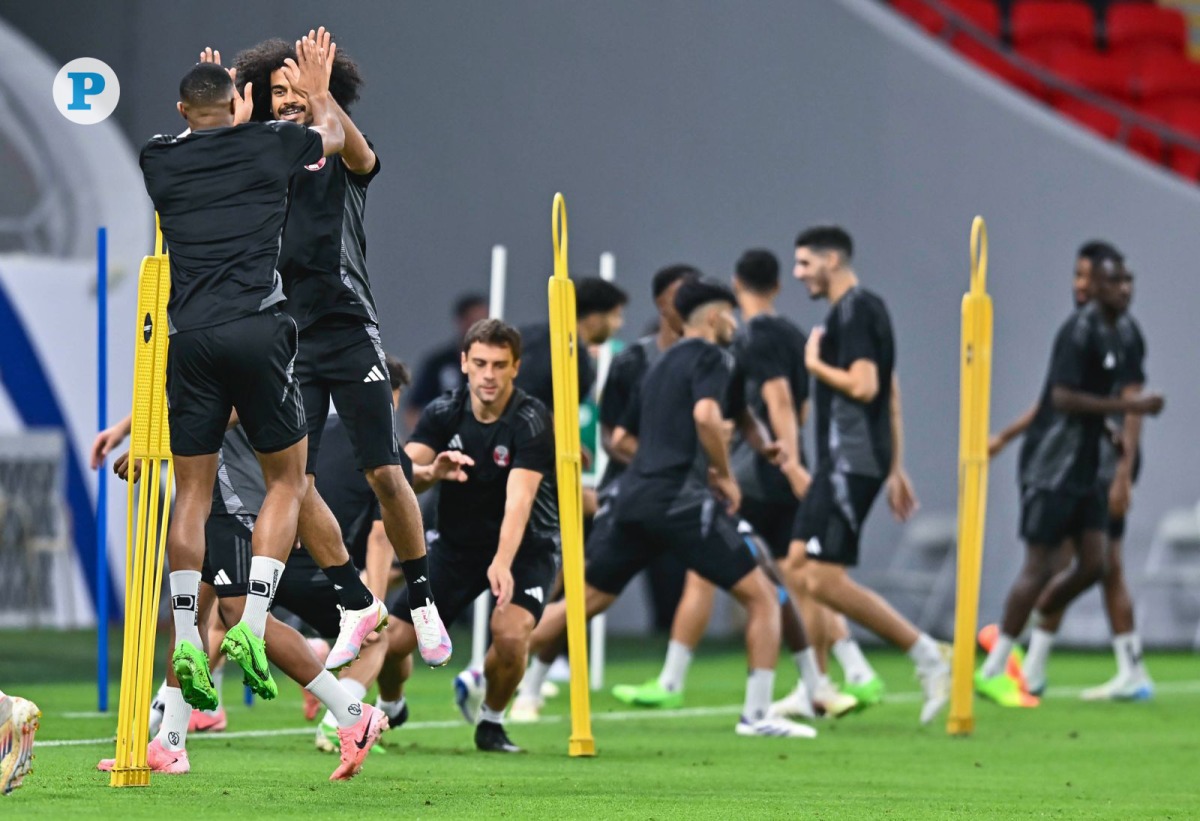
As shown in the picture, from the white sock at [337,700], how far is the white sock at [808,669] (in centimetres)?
378

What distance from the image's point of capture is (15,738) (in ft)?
17.1

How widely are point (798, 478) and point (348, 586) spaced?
406 centimetres

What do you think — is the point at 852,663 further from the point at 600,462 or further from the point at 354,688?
the point at 354,688

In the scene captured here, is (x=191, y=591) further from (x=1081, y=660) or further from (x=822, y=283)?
(x=1081, y=660)

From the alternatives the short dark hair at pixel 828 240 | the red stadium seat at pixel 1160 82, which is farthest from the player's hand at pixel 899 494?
the red stadium seat at pixel 1160 82

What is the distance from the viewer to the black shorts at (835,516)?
9711mm

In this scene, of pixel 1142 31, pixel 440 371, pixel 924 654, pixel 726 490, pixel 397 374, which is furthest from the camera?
pixel 1142 31

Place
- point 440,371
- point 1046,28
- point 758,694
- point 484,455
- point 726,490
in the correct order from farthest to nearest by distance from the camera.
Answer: point 1046,28 → point 440,371 → point 726,490 → point 758,694 → point 484,455

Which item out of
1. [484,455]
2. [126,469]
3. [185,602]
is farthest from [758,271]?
[185,602]

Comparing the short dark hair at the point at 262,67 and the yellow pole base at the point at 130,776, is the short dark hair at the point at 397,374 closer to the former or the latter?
the short dark hair at the point at 262,67

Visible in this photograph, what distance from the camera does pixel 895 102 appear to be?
1627 cm

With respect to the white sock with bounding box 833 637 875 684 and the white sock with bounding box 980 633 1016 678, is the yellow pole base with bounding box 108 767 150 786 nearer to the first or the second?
the white sock with bounding box 833 637 875 684

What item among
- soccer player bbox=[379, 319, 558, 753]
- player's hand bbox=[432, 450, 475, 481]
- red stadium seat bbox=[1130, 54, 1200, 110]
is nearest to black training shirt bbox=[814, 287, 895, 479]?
soccer player bbox=[379, 319, 558, 753]

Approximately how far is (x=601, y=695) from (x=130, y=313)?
19.1ft
